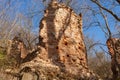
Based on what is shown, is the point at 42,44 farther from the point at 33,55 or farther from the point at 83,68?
the point at 83,68

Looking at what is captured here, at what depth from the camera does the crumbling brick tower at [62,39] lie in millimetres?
15703

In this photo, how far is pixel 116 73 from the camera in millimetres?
21094

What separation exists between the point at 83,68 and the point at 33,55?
280 cm

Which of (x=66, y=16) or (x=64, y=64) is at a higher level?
(x=66, y=16)

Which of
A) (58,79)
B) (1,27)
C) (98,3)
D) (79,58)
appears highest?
(1,27)

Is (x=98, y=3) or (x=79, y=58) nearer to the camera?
(x=98, y=3)

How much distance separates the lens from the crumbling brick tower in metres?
→ 15.7

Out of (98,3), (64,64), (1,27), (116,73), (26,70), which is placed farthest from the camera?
(1,27)

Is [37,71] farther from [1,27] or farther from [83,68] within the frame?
[1,27]

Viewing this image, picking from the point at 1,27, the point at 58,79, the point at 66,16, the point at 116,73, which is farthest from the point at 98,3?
the point at 1,27

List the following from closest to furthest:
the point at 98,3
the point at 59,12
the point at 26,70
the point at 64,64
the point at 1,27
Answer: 1. the point at 26,70
2. the point at 98,3
3. the point at 64,64
4. the point at 59,12
5. the point at 1,27

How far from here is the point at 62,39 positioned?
1617cm

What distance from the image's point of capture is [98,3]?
14406 mm

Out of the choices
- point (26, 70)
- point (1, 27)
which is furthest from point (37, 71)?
point (1, 27)
